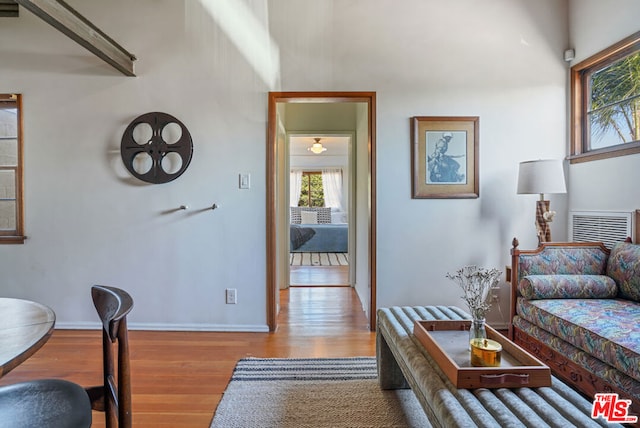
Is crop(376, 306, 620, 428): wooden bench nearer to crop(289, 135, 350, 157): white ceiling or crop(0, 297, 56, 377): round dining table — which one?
crop(0, 297, 56, 377): round dining table

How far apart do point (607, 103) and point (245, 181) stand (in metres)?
2.97

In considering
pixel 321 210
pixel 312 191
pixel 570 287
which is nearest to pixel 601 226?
pixel 570 287

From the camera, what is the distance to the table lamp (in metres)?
2.47

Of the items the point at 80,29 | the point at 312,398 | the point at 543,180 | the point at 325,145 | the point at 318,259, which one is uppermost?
the point at 325,145

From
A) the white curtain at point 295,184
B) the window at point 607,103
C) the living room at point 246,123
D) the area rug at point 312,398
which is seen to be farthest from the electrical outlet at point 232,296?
the white curtain at point 295,184

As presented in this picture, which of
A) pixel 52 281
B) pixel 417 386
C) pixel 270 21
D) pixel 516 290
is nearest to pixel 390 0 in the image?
pixel 270 21

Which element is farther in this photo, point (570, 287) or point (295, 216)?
point (295, 216)

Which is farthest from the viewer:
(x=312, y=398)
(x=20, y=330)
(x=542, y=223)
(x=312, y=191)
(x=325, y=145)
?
(x=312, y=191)

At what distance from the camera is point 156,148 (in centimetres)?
278

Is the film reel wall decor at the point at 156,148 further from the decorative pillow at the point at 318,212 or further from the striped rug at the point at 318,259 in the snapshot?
the decorative pillow at the point at 318,212

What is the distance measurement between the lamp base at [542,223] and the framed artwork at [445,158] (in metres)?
0.47

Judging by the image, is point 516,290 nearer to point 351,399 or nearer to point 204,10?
point 351,399

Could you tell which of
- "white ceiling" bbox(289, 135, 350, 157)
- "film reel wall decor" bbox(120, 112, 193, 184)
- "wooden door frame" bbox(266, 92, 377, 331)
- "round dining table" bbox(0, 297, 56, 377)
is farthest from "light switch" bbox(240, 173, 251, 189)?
"white ceiling" bbox(289, 135, 350, 157)

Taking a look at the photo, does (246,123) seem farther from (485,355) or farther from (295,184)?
(295,184)
